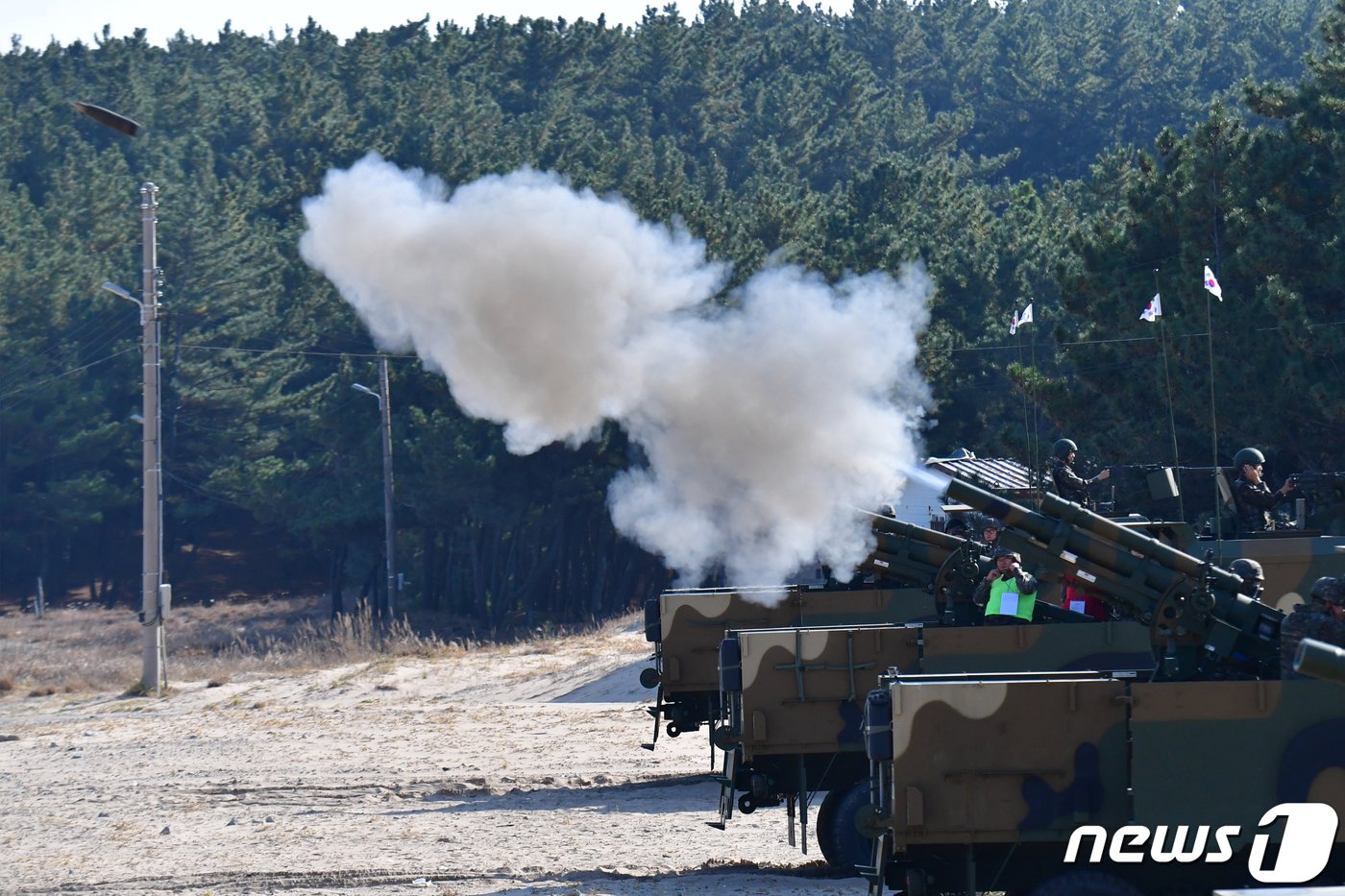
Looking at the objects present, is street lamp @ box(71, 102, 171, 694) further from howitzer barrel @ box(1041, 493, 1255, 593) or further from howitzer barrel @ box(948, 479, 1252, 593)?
howitzer barrel @ box(1041, 493, 1255, 593)

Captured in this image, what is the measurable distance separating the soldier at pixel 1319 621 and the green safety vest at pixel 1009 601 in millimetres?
3672

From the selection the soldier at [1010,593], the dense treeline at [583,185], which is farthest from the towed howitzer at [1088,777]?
the dense treeline at [583,185]

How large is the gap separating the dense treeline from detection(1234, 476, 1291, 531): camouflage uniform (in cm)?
908

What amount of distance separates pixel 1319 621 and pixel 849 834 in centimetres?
361

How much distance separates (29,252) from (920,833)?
53575 millimetres

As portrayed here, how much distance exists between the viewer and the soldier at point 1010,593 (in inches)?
483

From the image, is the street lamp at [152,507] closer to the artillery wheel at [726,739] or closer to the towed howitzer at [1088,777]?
the artillery wheel at [726,739]

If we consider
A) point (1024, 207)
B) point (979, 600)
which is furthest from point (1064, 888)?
point (1024, 207)

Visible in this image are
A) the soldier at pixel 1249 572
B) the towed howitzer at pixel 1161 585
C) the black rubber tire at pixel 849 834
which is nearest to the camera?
the towed howitzer at pixel 1161 585

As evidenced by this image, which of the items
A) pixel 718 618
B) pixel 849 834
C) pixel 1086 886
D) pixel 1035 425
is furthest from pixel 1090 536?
pixel 1035 425

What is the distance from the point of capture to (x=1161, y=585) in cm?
958

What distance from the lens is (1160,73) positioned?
92812 millimetres

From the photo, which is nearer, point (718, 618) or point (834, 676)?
point (834, 676)

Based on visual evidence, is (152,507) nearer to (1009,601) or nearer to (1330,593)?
(1009,601)
